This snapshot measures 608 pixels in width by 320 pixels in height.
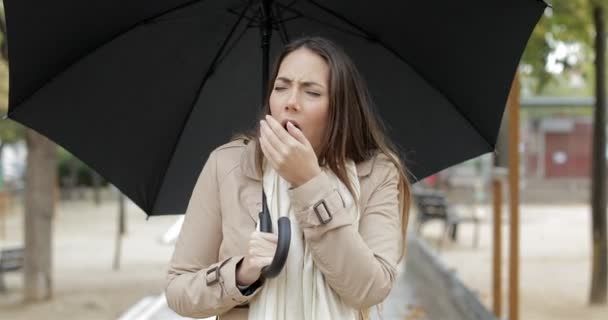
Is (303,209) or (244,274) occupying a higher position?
(303,209)

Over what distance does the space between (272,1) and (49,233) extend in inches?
314

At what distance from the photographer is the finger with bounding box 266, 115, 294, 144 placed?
61.3 inches

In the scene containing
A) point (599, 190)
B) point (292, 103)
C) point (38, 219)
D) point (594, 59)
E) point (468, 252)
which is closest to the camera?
point (292, 103)

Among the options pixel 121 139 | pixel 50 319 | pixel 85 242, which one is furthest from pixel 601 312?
pixel 85 242

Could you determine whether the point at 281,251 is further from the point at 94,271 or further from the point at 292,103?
the point at 94,271

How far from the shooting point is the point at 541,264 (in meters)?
11.6

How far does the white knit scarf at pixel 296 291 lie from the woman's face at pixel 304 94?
0.54 ft

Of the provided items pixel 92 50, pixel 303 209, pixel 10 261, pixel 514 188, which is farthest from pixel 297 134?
pixel 10 261

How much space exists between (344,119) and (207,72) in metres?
0.90

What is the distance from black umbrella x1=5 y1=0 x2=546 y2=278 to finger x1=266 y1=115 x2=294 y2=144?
800 millimetres

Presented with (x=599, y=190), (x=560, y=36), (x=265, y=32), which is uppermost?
(x=560, y=36)

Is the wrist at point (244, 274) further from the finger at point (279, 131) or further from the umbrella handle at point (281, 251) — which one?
the finger at point (279, 131)

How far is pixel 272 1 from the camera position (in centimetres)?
236

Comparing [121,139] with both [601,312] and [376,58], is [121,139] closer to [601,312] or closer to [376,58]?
[376,58]
